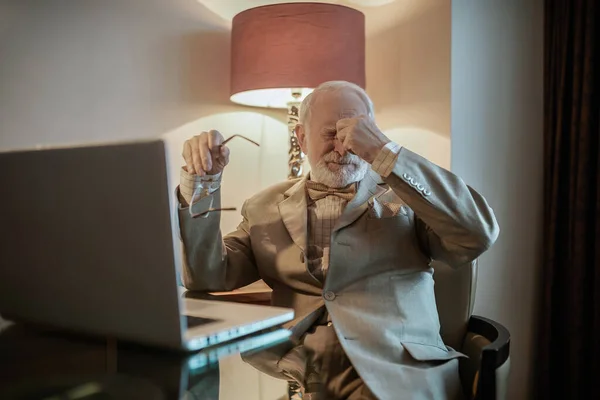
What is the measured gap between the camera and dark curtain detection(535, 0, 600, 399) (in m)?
1.88

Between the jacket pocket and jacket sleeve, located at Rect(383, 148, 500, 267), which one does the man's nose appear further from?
the jacket pocket

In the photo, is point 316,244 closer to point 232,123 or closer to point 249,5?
point 232,123

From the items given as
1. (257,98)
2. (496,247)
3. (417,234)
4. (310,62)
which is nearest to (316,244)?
(417,234)

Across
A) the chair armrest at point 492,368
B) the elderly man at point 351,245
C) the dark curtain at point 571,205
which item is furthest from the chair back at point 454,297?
the dark curtain at point 571,205

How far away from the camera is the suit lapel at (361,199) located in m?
1.30

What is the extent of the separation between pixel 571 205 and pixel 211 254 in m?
1.19

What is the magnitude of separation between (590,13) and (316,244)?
1.15 metres

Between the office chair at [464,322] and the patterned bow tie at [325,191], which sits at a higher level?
the patterned bow tie at [325,191]

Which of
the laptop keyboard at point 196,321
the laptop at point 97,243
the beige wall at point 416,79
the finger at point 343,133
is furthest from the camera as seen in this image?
the beige wall at point 416,79

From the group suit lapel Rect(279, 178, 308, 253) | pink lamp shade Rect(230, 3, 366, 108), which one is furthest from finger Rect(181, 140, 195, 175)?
pink lamp shade Rect(230, 3, 366, 108)

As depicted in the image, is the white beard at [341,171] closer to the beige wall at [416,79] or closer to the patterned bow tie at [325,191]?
the patterned bow tie at [325,191]

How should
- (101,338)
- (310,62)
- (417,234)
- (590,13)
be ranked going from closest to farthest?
(101,338)
(417,234)
(310,62)
(590,13)

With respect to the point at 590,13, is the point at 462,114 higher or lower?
lower

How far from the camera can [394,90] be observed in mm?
1998
